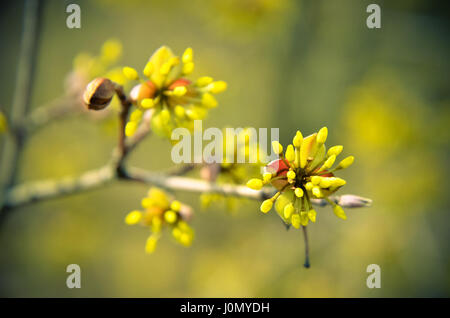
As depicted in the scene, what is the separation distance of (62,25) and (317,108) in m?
3.16

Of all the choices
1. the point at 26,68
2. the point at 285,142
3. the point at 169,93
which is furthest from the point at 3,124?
the point at 285,142

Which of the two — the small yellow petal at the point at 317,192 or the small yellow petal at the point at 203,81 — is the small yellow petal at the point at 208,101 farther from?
the small yellow petal at the point at 317,192

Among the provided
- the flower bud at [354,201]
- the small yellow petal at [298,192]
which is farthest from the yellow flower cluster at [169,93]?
the flower bud at [354,201]

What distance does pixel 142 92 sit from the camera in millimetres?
984

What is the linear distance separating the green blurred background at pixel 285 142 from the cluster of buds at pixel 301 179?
5.74ft

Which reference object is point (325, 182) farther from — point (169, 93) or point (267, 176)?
point (169, 93)

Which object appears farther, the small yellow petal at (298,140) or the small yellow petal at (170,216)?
the small yellow petal at (170,216)

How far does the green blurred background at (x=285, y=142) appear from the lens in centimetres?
273

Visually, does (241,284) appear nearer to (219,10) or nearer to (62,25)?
(219,10)

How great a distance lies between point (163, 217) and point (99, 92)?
0.48 metres

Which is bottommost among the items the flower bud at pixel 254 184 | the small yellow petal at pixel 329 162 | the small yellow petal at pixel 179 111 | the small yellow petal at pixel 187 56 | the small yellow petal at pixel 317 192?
the small yellow petal at pixel 317 192

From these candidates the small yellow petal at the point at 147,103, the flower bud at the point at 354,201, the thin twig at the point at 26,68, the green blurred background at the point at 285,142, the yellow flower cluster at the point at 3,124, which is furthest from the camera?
the green blurred background at the point at 285,142

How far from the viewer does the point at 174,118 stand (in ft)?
3.45
